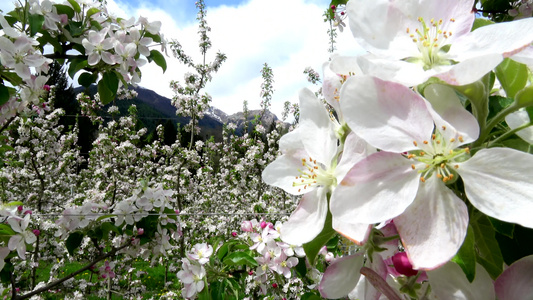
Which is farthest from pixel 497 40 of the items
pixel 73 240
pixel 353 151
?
pixel 73 240

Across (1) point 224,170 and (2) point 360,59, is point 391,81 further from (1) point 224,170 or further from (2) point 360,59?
(1) point 224,170

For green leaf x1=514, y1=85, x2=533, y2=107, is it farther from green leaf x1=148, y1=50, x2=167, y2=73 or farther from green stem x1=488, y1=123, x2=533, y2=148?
green leaf x1=148, y1=50, x2=167, y2=73

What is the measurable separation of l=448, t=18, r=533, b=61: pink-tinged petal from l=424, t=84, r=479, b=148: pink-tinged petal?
45 mm

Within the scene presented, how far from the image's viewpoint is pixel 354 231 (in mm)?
363

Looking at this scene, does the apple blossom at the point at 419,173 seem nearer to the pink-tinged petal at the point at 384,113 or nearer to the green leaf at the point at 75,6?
the pink-tinged petal at the point at 384,113

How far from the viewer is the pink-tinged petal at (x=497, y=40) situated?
325mm

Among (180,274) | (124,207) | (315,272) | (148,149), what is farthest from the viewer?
(148,149)

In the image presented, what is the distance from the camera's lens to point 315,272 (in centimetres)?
195

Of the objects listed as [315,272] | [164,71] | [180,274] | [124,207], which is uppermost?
[164,71]

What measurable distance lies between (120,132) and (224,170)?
1.91 metres

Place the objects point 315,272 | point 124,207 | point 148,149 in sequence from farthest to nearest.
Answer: point 148,149 → point 124,207 → point 315,272

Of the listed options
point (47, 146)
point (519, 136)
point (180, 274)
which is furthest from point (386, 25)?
point (47, 146)

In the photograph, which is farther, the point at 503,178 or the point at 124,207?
the point at 124,207

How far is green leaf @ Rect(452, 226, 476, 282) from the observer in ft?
1.09
